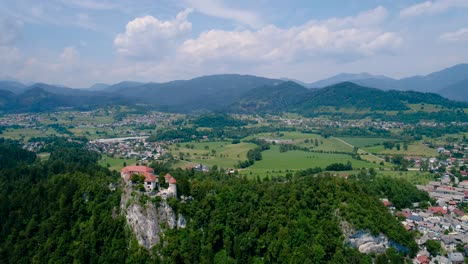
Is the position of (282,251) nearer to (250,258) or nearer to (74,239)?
(250,258)

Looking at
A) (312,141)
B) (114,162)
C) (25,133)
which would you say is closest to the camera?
(114,162)

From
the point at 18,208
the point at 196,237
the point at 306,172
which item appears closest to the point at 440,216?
the point at 306,172

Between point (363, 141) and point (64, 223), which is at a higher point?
point (64, 223)

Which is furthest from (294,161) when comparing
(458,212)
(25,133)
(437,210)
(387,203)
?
(25,133)

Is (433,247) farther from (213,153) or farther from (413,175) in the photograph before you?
(213,153)

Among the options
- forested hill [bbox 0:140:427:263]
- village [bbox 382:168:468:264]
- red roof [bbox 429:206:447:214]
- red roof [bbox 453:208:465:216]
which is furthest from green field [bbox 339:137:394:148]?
forested hill [bbox 0:140:427:263]

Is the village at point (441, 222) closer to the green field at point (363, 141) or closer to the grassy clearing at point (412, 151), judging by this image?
the grassy clearing at point (412, 151)

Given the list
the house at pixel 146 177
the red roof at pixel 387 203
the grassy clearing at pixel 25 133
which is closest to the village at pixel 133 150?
the grassy clearing at pixel 25 133
